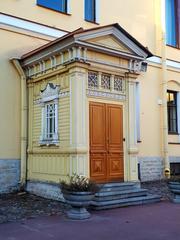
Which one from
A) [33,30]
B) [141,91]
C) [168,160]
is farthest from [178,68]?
[33,30]

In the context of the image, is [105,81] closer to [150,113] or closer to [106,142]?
[106,142]

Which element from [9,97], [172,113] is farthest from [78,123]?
[172,113]

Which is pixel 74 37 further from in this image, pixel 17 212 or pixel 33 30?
pixel 17 212

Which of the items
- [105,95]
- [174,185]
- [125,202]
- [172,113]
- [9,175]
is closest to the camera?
[125,202]

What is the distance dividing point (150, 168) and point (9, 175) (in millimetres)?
6018

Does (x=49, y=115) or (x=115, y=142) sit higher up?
(x=49, y=115)

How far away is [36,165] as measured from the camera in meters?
11.3

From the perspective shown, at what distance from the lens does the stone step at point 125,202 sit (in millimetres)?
9202

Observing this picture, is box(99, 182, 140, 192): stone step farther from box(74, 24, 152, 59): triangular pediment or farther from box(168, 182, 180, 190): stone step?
box(74, 24, 152, 59): triangular pediment

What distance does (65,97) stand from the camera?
10383 mm

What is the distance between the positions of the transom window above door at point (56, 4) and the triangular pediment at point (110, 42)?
339 centimetres

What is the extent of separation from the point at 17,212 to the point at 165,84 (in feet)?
30.1

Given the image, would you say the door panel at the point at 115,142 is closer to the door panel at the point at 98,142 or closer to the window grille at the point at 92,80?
the door panel at the point at 98,142

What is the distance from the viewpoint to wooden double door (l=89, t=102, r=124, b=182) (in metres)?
10.4
